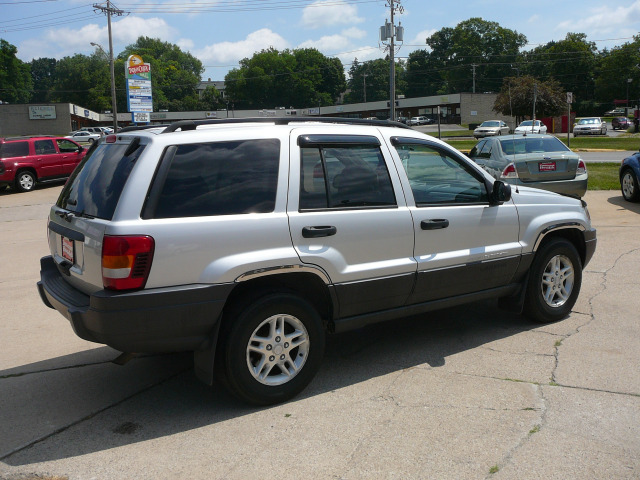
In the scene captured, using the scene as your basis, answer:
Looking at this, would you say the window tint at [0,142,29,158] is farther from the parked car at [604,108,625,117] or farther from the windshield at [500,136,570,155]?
the parked car at [604,108,625,117]

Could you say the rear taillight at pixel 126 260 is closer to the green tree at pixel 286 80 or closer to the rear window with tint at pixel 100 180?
the rear window with tint at pixel 100 180

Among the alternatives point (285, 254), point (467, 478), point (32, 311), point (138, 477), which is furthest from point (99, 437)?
point (32, 311)

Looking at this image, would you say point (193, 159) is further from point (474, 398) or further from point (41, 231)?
point (41, 231)

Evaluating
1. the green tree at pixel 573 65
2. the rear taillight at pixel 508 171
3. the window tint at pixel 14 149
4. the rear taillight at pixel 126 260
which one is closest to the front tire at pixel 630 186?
the rear taillight at pixel 508 171

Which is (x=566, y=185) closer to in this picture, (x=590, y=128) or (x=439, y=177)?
(x=439, y=177)

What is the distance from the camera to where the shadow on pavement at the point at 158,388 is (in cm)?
373

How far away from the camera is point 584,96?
108 metres

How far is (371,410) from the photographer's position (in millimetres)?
3975

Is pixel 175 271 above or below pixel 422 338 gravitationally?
above

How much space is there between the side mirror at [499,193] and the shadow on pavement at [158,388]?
1219 mm

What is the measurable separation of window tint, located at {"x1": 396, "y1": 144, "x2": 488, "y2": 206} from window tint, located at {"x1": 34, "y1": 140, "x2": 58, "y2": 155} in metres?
18.8

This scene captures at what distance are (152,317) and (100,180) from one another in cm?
106

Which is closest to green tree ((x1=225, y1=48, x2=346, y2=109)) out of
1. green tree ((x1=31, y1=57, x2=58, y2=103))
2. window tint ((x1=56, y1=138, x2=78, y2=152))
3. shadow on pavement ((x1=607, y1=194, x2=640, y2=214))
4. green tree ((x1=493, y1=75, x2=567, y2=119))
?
green tree ((x1=31, y1=57, x2=58, y2=103))

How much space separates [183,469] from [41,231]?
1031cm
